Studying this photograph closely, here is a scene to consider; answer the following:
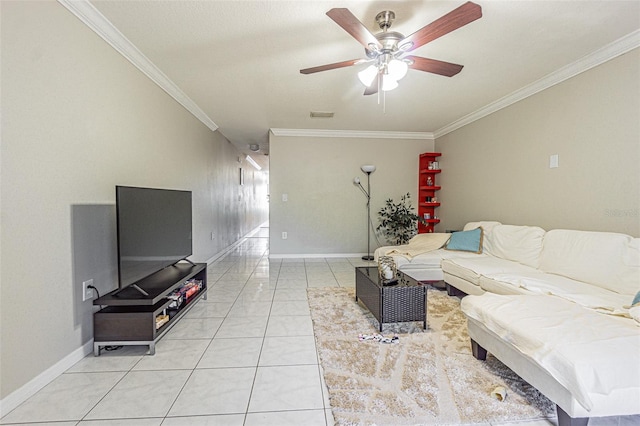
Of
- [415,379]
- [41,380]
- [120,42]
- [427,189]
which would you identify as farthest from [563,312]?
[427,189]

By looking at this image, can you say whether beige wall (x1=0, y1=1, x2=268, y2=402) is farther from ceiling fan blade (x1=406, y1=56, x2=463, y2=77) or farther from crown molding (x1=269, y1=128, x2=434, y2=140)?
crown molding (x1=269, y1=128, x2=434, y2=140)

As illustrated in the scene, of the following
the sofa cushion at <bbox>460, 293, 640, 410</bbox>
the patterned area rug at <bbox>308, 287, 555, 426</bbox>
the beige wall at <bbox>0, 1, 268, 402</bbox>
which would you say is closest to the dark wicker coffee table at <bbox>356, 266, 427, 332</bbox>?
the patterned area rug at <bbox>308, 287, 555, 426</bbox>

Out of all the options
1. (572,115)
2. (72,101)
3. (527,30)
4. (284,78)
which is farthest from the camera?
(284,78)

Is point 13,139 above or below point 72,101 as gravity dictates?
below

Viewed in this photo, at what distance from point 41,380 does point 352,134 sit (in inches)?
200

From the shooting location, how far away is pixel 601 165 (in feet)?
8.21

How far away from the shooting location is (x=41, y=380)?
1620 mm

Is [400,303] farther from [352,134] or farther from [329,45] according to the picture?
[352,134]

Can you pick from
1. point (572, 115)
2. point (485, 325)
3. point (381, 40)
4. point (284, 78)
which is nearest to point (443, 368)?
point (485, 325)

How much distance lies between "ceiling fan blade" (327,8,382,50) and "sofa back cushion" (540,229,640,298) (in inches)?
95.0

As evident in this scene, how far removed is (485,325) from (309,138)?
440 cm

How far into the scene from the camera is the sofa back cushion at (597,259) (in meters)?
2.04

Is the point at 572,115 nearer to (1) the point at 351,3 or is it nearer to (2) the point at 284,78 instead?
(1) the point at 351,3

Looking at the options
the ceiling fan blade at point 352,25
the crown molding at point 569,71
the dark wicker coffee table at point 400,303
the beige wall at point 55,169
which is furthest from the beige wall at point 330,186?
the ceiling fan blade at point 352,25
